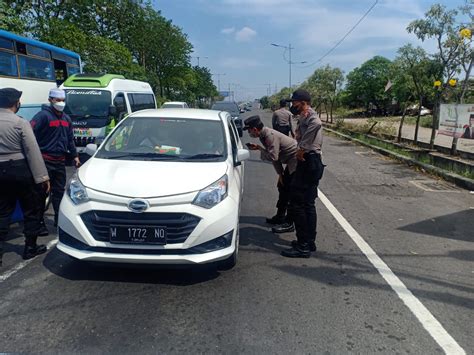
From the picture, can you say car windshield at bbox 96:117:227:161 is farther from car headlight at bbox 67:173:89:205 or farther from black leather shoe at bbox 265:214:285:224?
black leather shoe at bbox 265:214:285:224

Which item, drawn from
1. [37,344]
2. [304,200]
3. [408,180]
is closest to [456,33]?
[408,180]

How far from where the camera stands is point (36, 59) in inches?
471

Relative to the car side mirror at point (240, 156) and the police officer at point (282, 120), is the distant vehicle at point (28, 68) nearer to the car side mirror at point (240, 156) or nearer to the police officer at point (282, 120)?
the police officer at point (282, 120)

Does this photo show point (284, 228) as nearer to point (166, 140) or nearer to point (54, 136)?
point (166, 140)

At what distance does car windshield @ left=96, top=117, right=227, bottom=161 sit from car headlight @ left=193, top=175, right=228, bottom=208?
0.59m

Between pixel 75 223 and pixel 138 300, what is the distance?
0.89m

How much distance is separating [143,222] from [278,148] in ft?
7.15

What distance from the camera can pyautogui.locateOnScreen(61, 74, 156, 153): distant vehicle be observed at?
11055 mm

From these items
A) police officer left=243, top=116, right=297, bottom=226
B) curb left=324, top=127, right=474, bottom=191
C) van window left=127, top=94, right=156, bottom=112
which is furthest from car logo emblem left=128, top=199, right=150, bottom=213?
van window left=127, top=94, right=156, bottom=112

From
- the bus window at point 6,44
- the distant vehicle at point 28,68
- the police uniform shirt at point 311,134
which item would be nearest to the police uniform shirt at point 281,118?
the police uniform shirt at point 311,134

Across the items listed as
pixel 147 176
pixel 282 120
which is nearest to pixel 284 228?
pixel 147 176

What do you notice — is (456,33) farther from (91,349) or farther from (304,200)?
(91,349)

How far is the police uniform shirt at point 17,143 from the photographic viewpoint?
410 centimetres

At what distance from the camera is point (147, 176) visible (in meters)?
3.91
